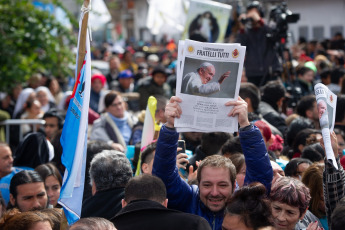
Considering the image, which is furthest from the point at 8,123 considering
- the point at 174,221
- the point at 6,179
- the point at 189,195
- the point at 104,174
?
the point at 174,221

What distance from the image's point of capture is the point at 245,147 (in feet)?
14.1

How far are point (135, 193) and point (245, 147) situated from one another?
808 mm

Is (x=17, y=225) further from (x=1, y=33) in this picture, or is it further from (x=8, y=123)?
(x=1, y=33)

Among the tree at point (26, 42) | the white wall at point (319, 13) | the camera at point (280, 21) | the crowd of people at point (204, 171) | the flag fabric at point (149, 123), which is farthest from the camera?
the white wall at point (319, 13)

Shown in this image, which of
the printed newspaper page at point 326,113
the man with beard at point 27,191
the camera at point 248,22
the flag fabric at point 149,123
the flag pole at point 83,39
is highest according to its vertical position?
the camera at point 248,22

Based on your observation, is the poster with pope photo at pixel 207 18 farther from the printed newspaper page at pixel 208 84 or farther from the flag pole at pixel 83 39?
the printed newspaper page at pixel 208 84

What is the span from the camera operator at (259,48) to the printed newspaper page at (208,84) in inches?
214

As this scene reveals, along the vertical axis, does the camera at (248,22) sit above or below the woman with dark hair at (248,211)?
above

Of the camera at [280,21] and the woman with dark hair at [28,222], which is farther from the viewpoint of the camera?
the camera at [280,21]

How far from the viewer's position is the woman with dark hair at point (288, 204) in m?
4.27

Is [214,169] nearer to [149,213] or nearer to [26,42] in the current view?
[149,213]

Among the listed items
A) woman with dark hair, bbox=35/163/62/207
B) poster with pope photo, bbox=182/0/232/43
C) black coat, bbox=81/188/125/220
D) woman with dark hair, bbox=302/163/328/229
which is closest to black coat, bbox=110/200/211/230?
black coat, bbox=81/188/125/220

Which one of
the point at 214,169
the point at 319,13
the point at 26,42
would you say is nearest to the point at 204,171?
the point at 214,169

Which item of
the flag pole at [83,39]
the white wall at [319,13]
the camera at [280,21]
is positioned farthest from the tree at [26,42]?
the white wall at [319,13]
